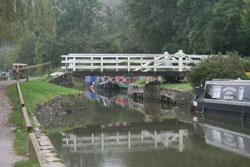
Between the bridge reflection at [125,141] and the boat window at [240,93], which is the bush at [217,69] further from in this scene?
the bridge reflection at [125,141]

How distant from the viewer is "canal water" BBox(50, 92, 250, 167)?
1062cm

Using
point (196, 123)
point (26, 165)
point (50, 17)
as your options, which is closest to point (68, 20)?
point (50, 17)

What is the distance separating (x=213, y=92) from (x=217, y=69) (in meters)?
2.64

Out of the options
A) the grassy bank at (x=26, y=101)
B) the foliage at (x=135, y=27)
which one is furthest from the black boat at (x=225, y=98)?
the grassy bank at (x=26, y=101)

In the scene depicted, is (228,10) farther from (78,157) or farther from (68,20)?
(68,20)

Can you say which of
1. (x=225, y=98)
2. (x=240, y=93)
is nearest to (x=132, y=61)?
(x=225, y=98)

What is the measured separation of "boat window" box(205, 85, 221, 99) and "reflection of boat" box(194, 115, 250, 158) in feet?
4.89

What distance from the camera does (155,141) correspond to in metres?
13.7

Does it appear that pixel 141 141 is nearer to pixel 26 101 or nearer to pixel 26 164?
pixel 26 101

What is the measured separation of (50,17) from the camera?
18.9m

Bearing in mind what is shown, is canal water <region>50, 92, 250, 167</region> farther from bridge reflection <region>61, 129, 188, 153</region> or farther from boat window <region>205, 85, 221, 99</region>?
boat window <region>205, 85, 221, 99</region>

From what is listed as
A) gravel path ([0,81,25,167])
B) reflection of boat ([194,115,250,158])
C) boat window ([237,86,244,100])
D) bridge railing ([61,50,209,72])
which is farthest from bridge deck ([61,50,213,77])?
gravel path ([0,81,25,167])

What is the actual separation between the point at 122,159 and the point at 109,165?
0.79 m

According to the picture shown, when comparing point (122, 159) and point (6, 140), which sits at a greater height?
point (6, 140)
